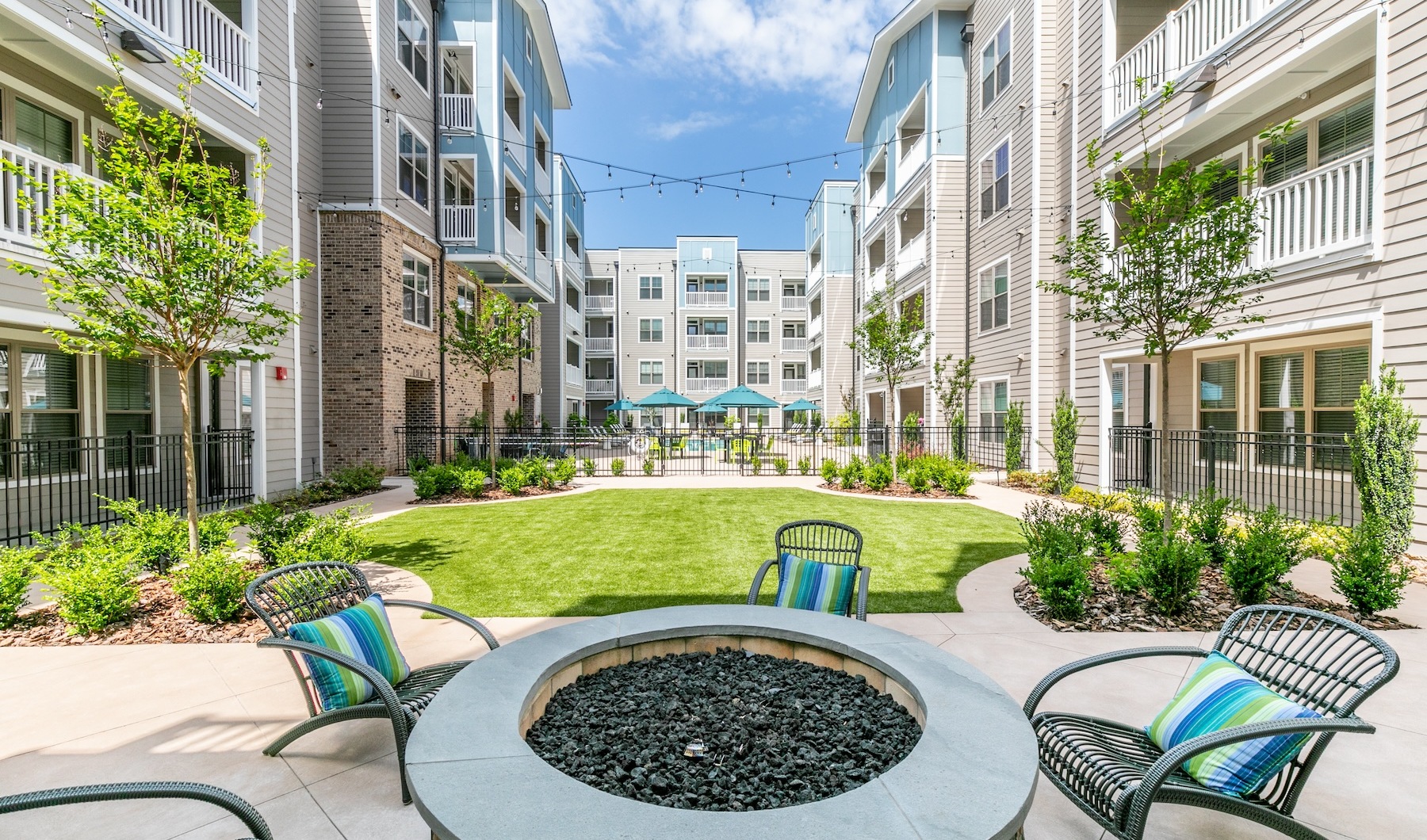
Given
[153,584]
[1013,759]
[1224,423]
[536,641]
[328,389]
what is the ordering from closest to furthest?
[1013,759], [536,641], [153,584], [1224,423], [328,389]

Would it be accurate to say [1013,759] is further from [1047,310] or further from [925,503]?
[1047,310]

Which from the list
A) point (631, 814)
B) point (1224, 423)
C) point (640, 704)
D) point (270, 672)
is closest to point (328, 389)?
point (270, 672)

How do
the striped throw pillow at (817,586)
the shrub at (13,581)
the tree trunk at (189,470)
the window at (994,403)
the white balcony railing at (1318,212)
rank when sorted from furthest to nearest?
the window at (994,403)
the white balcony railing at (1318,212)
the tree trunk at (189,470)
the shrub at (13,581)
the striped throw pillow at (817,586)

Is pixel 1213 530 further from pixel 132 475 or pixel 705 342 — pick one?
pixel 705 342

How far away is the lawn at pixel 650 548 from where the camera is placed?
20.1ft

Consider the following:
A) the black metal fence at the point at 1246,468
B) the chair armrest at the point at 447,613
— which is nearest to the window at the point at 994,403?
the black metal fence at the point at 1246,468

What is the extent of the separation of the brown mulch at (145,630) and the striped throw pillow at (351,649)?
2.33 metres

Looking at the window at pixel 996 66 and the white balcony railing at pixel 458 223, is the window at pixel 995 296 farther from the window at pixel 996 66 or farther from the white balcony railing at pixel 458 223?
the white balcony railing at pixel 458 223

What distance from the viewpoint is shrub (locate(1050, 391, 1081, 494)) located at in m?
13.0

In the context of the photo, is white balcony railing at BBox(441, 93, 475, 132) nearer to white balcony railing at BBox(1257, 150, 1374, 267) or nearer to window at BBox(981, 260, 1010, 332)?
window at BBox(981, 260, 1010, 332)

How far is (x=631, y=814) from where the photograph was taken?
193 cm

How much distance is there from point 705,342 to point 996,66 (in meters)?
25.0

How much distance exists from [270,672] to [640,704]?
3.03 m

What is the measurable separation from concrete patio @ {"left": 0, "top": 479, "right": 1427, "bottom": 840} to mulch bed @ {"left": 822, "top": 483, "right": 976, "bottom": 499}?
7628mm
